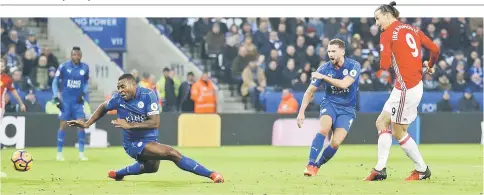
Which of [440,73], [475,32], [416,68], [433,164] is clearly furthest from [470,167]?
[475,32]

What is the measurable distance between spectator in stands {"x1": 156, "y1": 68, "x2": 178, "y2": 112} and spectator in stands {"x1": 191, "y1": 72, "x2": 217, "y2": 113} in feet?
1.64

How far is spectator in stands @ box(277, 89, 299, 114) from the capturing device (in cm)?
2398

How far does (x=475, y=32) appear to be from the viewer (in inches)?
1080

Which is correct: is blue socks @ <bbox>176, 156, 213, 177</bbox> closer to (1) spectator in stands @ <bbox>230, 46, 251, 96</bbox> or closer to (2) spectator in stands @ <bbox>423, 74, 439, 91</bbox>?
(1) spectator in stands @ <bbox>230, 46, 251, 96</bbox>

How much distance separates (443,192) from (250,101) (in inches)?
545

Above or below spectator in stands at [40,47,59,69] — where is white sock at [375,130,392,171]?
below

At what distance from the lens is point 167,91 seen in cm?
2433

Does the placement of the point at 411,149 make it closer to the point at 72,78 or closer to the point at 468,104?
the point at 72,78

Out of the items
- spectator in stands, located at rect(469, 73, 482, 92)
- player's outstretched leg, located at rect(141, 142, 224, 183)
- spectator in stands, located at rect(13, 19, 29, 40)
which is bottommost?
player's outstretched leg, located at rect(141, 142, 224, 183)

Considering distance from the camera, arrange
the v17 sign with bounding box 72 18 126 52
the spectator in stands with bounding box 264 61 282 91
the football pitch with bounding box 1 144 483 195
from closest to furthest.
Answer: the football pitch with bounding box 1 144 483 195 < the spectator in stands with bounding box 264 61 282 91 < the v17 sign with bounding box 72 18 126 52

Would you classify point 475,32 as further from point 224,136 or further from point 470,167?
point 470,167

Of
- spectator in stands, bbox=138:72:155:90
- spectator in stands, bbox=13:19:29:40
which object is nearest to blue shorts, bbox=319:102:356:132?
spectator in stands, bbox=138:72:155:90

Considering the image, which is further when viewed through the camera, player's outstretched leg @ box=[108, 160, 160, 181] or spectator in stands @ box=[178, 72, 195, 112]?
spectator in stands @ box=[178, 72, 195, 112]

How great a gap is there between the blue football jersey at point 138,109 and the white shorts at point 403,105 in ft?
9.72
